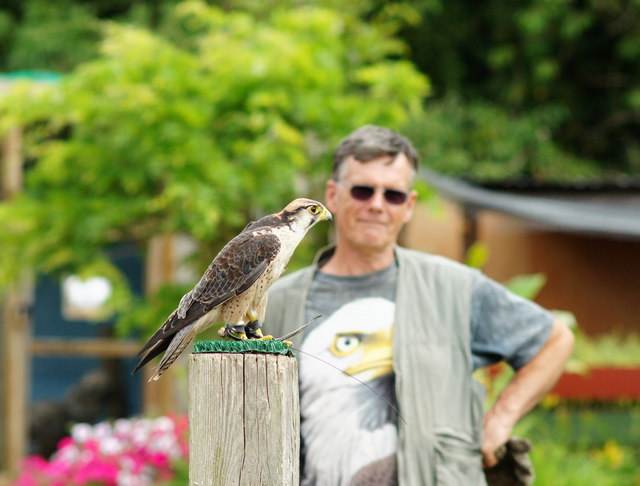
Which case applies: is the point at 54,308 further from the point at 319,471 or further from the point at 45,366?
the point at 319,471

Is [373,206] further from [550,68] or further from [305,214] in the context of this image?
[550,68]

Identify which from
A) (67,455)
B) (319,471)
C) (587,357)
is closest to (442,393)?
(319,471)

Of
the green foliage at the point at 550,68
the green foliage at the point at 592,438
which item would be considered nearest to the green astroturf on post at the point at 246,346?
the green foliage at the point at 592,438

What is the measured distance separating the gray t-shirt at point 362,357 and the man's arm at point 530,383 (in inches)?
1.5

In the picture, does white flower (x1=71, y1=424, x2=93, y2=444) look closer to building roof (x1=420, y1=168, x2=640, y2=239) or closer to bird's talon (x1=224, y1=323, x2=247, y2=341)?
building roof (x1=420, y1=168, x2=640, y2=239)

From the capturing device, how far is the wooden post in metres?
2.13

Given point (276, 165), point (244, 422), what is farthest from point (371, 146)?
point (276, 165)

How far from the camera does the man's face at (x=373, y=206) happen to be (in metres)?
3.14

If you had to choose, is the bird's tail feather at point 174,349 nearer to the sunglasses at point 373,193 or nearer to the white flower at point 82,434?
the sunglasses at point 373,193

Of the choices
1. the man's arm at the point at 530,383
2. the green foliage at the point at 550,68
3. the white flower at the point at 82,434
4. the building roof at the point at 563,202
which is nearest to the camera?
the man's arm at the point at 530,383

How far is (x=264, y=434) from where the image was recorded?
214 cm

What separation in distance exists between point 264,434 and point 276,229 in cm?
51

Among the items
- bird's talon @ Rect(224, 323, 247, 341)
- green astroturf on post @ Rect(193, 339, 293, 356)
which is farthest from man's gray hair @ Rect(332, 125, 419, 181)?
green astroturf on post @ Rect(193, 339, 293, 356)

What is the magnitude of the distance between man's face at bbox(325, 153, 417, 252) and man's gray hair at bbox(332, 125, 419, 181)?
0.02 m
